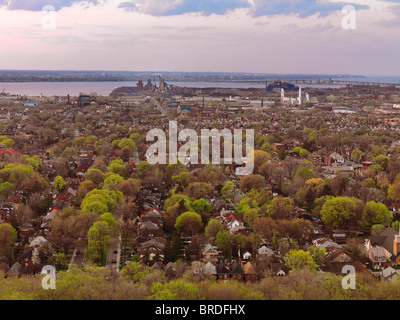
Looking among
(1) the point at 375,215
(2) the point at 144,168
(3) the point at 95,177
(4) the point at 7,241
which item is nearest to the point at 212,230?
(1) the point at 375,215

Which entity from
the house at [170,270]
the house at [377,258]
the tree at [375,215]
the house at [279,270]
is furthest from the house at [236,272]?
the tree at [375,215]

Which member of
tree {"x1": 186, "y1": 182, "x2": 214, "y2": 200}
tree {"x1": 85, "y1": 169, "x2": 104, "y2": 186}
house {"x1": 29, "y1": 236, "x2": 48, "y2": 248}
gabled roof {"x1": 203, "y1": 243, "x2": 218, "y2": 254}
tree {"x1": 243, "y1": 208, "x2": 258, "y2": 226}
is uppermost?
tree {"x1": 85, "y1": 169, "x2": 104, "y2": 186}

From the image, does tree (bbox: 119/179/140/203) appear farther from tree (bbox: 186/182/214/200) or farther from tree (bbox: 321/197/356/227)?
tree (bbox: 321/197/356/227)

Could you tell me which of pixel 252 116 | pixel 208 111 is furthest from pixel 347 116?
pixel 208 111

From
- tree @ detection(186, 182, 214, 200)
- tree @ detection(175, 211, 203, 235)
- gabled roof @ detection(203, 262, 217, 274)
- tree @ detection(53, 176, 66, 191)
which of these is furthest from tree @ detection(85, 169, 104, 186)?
gabled roof @ detection(203, 262, 217, 274)

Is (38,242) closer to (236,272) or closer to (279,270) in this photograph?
(236,272)

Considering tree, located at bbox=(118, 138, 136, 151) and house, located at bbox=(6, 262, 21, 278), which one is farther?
tree, located at bbox=(118, 138, 136, 151)

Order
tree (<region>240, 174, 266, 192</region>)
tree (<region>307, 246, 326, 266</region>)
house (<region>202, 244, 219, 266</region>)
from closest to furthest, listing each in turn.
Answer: tree (<region>307, 246, 326, 266</region>) → house (<region>202, 244, 219, 266</region>) → tree (<region>240, 174, 266, 192</region>)

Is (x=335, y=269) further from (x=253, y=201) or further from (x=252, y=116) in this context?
(x=252, y=116)
